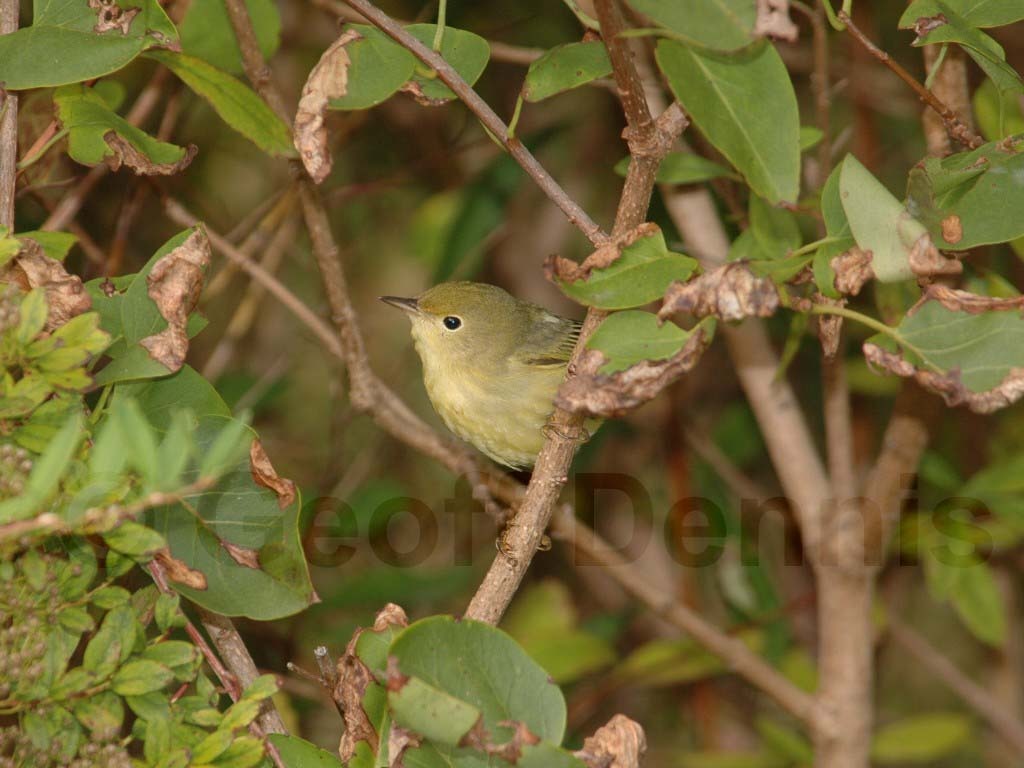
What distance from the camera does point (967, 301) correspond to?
1867 millimetres

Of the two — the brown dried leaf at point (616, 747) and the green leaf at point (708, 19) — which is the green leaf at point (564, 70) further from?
the brown dried leaf at point (616, 747)

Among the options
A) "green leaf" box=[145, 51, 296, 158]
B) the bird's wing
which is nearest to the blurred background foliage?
the bird's wing

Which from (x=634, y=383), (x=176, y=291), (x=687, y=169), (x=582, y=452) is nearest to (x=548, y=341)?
(x=582, y=452)

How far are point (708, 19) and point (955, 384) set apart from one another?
0.67 meters

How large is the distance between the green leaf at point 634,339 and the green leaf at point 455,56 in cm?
66

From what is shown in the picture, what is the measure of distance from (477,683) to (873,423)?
4.01 m

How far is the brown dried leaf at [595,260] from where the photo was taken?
1.94 metres

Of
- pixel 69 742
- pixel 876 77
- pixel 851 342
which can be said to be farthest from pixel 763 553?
pixel 69 742

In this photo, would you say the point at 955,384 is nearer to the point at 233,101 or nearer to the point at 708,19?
the point at 708,19

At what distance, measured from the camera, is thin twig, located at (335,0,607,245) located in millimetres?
2059

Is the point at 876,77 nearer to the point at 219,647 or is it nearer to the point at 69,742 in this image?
the point at 219,647

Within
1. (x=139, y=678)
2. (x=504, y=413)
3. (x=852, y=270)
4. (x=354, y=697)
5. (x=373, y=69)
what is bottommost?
(x=504, y=413)

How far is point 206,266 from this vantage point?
7.13 ft

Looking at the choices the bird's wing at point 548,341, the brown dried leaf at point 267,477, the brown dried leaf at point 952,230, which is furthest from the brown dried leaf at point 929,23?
the bird's wing at point 548,341
